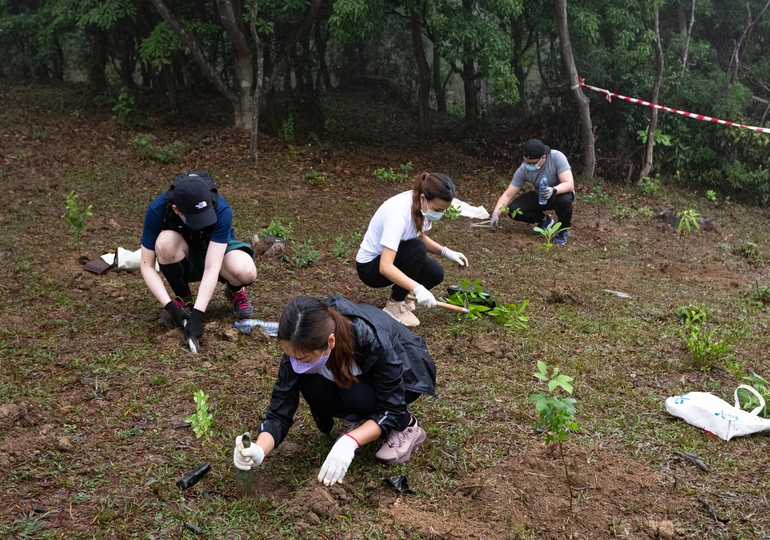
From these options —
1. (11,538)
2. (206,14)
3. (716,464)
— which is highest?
(206,14)

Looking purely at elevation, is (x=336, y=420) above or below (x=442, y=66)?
below

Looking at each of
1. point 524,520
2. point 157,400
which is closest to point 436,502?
point 524,520

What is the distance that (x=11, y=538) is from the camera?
2320 millimetres

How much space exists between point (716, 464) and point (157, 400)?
265 centimetres

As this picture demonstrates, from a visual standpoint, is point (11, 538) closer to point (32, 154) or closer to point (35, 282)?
point (35, 282)

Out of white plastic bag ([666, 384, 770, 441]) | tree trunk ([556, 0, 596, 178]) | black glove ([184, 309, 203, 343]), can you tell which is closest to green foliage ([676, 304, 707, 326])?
Result: white plastic bag ([666, 384, 770, 441])

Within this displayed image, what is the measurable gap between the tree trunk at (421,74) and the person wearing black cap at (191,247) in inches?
252

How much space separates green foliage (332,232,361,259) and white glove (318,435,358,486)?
10.9 ft

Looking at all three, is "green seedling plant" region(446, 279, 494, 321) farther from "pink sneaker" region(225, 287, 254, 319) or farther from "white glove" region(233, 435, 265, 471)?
"white glove" region(233, 435, 265, 471)

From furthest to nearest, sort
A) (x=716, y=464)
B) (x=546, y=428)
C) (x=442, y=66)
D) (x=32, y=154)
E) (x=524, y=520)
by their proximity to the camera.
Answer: (x=442, y=66), (x=32, y=154), (x=546, y=428), (x=716, y=464), (x=524, y=520)

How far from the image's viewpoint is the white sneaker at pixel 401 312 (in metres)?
4.46

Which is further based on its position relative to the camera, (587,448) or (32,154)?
(32,154)

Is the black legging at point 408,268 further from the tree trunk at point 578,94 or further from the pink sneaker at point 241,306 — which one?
the tree trunk at point 578,94

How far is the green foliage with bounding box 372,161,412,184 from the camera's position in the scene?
857cm
